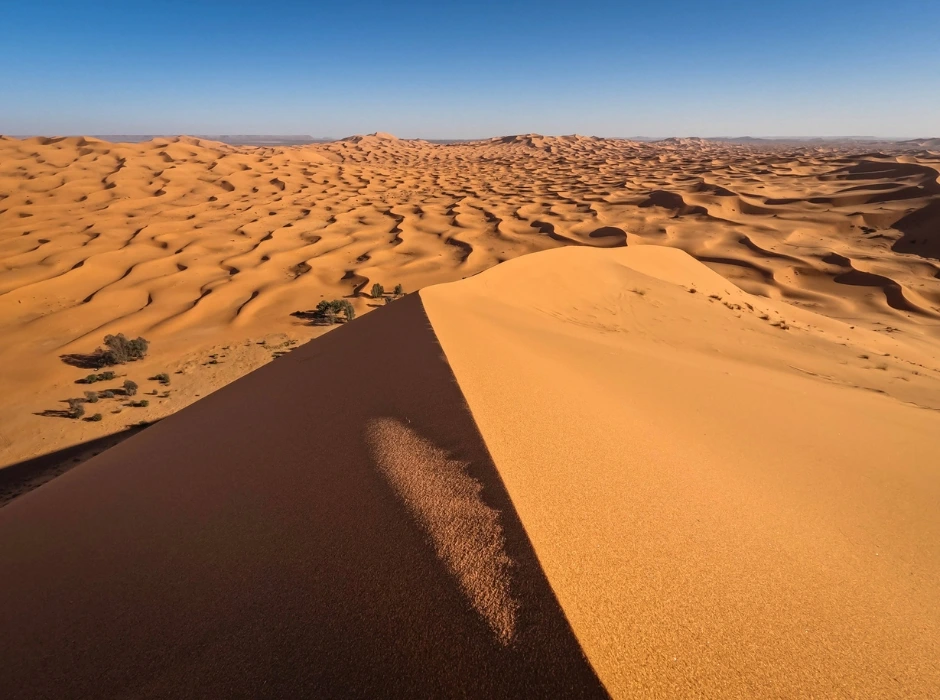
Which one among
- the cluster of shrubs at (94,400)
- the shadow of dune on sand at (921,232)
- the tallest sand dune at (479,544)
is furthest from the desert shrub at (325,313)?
the shadow of dune on sand at (921,232)

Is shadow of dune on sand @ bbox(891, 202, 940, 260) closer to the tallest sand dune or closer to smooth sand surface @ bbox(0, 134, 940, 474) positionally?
smooth sand surface @ bbox(0, 134, 940, 474)

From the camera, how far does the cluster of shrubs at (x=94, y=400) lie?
17.6ft

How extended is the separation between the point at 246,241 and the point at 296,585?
44.4 feet

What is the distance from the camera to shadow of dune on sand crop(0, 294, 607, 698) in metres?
1.29

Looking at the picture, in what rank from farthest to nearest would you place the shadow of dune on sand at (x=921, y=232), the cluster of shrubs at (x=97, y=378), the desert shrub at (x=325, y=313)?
the shadow of dune on sand at (x=921, y=232)
the desert shrub at (x=325, y=313)
the cluster of shrubs at (x=97, y=378)

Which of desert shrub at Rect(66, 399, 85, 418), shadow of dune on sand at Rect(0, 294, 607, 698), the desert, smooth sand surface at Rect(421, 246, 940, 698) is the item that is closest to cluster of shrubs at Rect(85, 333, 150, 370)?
the desert

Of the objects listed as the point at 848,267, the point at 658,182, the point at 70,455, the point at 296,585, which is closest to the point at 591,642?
the point at 296,585

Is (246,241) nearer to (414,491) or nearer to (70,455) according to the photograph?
(70,455)

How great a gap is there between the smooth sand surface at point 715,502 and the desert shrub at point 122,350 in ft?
15.4

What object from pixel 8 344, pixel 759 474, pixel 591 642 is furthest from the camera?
pixel 8 344

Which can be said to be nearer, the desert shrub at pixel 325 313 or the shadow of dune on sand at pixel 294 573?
the shadow of dune on sand at pixel 294 573

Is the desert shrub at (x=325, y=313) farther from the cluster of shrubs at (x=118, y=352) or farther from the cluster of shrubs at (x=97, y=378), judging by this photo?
the cluster of shrubs at (x=97, y=378)

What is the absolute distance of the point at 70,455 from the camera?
4727 millimetres

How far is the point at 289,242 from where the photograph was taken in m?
13.2
